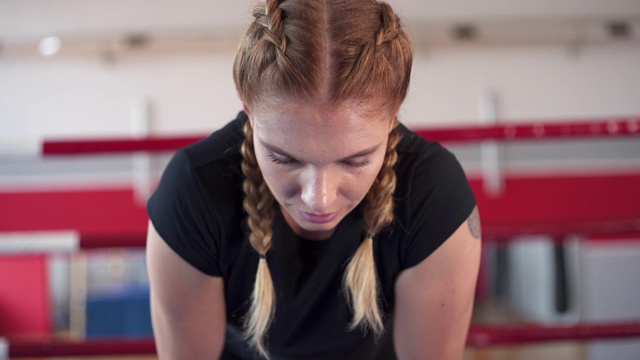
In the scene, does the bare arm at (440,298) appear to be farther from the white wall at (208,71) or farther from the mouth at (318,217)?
the white wall at (208,71)

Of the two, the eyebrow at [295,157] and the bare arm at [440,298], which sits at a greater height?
the eyebrow at [295,157]

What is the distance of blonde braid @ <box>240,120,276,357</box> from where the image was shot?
106 cm

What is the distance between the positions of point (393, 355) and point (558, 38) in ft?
14.9

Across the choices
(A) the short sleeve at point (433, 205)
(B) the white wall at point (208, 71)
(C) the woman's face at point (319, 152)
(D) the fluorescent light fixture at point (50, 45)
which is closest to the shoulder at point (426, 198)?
(A) the short sleeve at point (433, 205)

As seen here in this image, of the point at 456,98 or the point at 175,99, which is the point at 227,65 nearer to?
the point at 175,99

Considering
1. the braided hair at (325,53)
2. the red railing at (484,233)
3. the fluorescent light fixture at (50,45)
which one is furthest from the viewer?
the fluorescent light fixture at (50,45)

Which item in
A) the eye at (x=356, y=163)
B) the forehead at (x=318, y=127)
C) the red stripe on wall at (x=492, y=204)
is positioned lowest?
the red stripe on wall at (x=492, y=204)

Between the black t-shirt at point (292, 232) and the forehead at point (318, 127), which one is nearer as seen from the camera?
the forehead at point (318, 127)

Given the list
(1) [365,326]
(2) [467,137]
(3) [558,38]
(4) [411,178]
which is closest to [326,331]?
(1) [365,326]

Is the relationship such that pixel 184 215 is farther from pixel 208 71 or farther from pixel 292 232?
pixel 208 71

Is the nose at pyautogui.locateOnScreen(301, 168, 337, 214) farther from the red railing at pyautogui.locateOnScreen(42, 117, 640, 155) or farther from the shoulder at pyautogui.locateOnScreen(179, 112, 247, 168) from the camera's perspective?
the red railing at pyautogui.locateOnScreen(42, 117, 640, 155)

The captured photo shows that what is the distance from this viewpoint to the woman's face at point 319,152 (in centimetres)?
88

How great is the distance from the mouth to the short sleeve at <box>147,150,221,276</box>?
0.17 metres

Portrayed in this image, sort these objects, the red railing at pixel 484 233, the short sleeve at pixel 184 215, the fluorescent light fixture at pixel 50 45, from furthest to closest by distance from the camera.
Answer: the fluorescent light fixture at pixel 50 45 < the red railing at pixel 484 233 < the short sleeve at pixel 184 215
